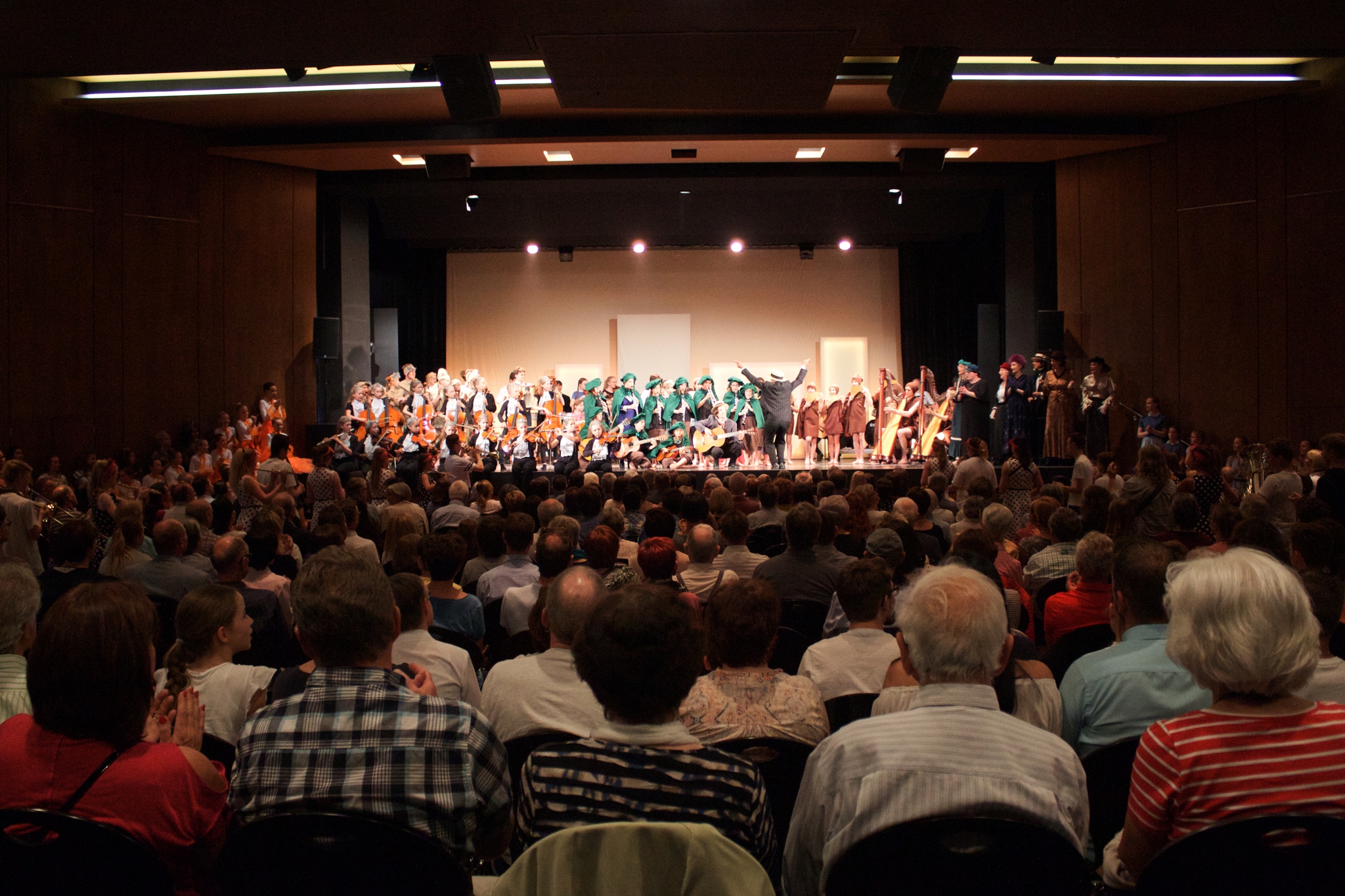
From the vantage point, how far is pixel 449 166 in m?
11.3

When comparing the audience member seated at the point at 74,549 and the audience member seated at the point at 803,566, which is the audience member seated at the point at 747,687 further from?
the audience member seated at the point at 74,549

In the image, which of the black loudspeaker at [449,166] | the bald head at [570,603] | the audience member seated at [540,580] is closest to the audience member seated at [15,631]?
the bald head at [570,603]

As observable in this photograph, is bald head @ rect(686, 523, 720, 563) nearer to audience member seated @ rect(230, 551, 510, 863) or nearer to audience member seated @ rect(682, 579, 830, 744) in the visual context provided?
audience member seated @ rect(682, 579, 830, 744)

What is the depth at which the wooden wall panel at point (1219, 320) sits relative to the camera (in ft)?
33.9

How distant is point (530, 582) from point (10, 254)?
8.50m

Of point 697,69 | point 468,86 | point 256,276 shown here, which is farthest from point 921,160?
point 256,276

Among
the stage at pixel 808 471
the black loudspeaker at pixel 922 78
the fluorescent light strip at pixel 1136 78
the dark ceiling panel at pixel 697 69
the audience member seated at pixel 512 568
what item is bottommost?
the audience member seated at pixel 512 568

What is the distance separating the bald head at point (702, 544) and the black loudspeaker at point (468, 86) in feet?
17.7

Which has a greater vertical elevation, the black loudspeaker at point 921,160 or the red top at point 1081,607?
the black loudspeaker at point 921,160

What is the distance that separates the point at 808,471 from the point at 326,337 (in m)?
6.02

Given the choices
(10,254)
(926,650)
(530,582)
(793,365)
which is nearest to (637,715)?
(926,650)

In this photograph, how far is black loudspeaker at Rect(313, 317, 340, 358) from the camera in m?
12.2

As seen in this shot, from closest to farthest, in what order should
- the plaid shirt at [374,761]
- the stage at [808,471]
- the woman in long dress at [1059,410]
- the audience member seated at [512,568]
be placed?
1. the plaid shirt at [374,761]
2. the audience member seated at [512,568]
3. the stage at [808,471]
4. the woman in long dress at [1059,410]

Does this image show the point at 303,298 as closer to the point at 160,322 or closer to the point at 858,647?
the point at 160,322
